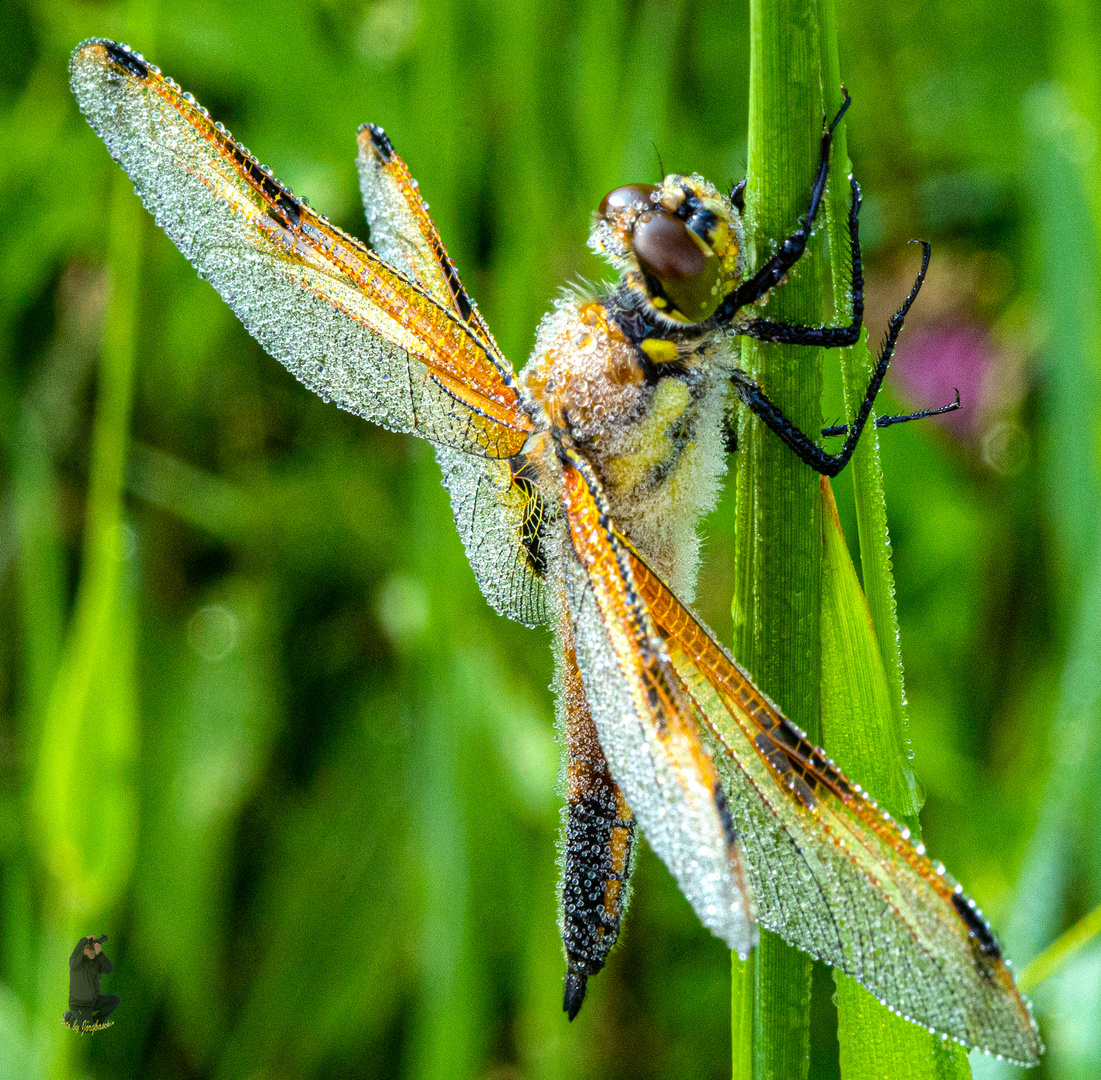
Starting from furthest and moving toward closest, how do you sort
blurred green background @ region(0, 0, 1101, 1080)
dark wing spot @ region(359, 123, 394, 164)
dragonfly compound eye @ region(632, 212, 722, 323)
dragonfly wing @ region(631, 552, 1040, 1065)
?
blurred green background @ region(0, 0, 1101, 1080)
dark wing spot @ region(359, 123, 394, 164)
dragonfly compound eye @ region(632, 212, 722, 323)
dragonfly wing @ region(631, 552, 1040, 1065)

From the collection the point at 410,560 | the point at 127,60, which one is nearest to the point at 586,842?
the point at 127,60

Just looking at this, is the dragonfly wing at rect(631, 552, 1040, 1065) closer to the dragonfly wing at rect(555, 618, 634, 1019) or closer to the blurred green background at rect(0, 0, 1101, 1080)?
the dragonfly wing at rect(555, 618, 634, 1019)

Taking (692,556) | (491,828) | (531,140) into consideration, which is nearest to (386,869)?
(491,828)

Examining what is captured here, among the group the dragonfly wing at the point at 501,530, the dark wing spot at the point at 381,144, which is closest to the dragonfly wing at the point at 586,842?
the dragonfly wing at the point at 501,530

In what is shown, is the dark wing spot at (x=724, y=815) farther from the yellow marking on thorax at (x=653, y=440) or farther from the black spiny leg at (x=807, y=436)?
the yellow marking on thorax at (x=653, y=440)

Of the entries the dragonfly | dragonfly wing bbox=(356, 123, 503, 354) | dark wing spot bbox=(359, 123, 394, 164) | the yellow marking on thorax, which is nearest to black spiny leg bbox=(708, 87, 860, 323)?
the dragonfly

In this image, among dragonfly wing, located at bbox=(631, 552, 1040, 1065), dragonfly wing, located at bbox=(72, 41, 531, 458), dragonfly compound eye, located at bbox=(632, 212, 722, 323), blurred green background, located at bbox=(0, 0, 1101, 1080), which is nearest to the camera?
dragonfly wing, located at bbox=(631, 552, 1040, 1065)

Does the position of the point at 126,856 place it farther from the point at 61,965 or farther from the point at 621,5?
the point at 621,5
